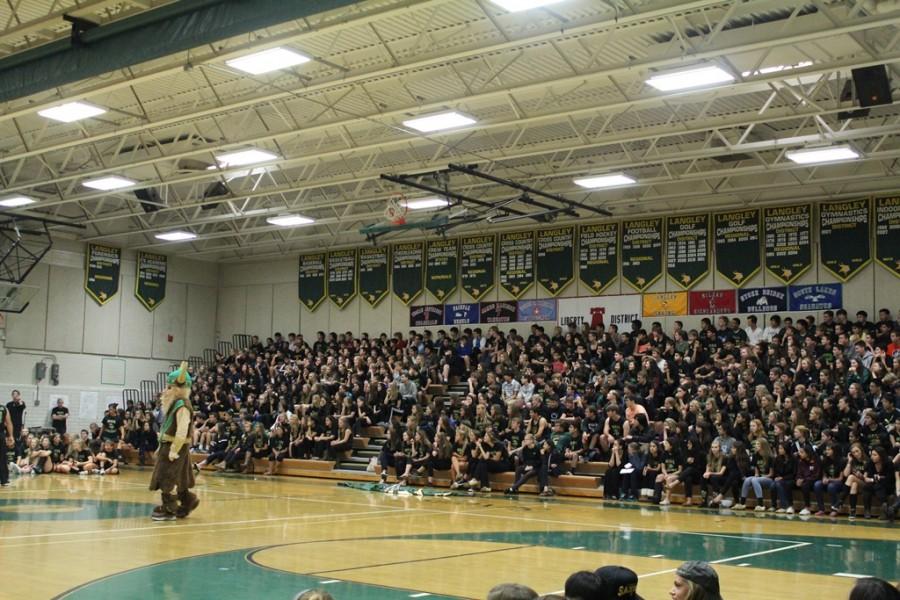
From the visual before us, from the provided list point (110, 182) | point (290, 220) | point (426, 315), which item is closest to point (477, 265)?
point (426, 315)

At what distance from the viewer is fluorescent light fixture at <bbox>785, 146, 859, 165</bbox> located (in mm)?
18531

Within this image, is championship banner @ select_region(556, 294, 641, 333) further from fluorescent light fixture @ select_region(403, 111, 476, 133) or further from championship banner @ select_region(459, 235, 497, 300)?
fluorescent light fixture @ select_region(403, 111, 476, 133)

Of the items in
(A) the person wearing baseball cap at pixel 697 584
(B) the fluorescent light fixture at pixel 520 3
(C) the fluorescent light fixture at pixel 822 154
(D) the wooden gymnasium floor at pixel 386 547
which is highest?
(C) the fluorescent light fixture at pixel 822 154

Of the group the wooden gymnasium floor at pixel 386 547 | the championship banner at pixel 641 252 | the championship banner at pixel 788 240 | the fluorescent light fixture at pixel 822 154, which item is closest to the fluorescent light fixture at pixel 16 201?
the wooden gymnasium floor at pixel 386 547

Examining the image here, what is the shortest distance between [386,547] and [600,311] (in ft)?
55.0

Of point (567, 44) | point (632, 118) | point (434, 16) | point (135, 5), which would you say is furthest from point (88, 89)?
point (632, 118)

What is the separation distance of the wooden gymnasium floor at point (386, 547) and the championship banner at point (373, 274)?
46.4ft

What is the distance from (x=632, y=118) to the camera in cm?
1902

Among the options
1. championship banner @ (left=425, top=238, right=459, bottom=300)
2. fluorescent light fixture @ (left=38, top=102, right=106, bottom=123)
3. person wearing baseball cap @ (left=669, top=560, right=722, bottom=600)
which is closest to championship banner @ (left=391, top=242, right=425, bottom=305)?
championship banner @ (left=425, top=238, right=459, bottom=300)

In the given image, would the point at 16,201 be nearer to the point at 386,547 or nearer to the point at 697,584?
the point at 386,547

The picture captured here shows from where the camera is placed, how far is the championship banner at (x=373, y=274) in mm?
30469

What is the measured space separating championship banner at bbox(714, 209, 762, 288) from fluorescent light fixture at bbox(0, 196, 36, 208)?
671 inches

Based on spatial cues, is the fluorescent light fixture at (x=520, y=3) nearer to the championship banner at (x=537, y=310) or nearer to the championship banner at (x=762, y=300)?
the championship banner at (x=762, y=300)

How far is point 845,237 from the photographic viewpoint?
22.8m
